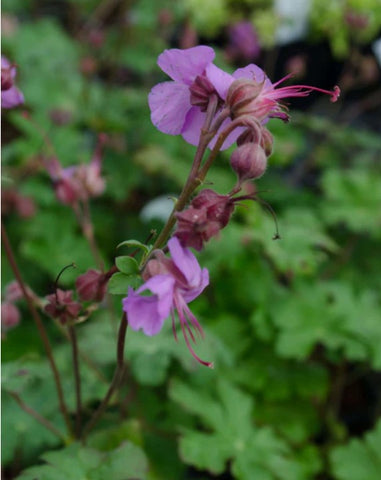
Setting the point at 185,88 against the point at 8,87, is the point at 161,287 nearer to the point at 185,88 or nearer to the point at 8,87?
the point at 185,88

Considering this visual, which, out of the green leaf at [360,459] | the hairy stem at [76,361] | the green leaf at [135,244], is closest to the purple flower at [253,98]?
the green leaf at [135,244]

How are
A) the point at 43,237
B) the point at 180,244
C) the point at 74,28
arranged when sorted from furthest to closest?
1. the point at 74,28
2. the point at 43,237
3. the point at 180,244

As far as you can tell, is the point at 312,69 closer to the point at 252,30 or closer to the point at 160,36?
the point at 252,30

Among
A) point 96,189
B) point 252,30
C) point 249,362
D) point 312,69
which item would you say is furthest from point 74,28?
point 249,362

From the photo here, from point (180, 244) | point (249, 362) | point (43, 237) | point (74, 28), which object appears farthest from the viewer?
point (74, 28)

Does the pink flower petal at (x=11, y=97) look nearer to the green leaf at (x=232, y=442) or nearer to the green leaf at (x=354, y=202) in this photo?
the green leaf at (x=232, y=442)

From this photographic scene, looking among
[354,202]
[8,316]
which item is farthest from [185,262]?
[354,202]

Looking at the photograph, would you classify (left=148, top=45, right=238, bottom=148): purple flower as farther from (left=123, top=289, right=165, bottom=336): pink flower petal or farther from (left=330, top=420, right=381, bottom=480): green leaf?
(left=330, top=420, right=381, bottom=480): green leaf
